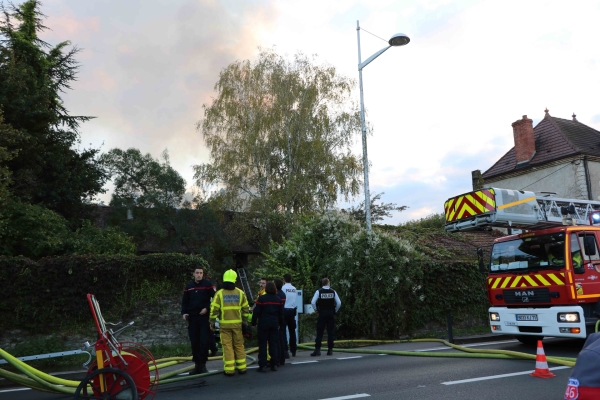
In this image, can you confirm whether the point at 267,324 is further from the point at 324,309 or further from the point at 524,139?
the point at 524,139

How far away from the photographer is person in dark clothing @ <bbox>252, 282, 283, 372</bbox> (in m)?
9.61

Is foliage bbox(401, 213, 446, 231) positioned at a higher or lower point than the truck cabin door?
higher

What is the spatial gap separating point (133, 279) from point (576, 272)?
11.3 meters

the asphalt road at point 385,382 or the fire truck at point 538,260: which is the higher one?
the fire truck at point 538,260

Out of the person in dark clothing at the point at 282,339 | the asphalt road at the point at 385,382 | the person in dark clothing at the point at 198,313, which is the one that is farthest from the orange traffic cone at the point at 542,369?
the person in dark clothing at the point at 198,313

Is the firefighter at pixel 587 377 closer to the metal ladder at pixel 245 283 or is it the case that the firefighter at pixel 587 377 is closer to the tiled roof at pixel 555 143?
the metal ladder at pixel 245 283

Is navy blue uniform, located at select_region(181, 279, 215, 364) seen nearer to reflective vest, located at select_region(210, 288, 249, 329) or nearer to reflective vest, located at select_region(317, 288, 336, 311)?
reflective vest, located at select_region(210, 288, 249, 329)

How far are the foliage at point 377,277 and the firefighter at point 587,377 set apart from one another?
43.1 feet

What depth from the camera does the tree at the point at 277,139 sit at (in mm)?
29750

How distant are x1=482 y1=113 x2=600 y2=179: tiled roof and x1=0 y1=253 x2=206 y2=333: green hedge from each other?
25.0 metres

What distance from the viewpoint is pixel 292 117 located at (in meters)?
30.5

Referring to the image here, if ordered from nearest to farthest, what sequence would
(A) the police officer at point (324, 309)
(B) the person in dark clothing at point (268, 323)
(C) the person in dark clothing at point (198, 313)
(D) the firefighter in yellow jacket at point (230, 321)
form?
(D) the firefighter in yellow jacket at point (230, 321) < (C) the person in dark clothing at point (198, 313) < (B) the person in dark clothing at point (268, 323) < (A) the police officer at point (324, 309)

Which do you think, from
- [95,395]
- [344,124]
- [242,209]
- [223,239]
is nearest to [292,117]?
[344,124]

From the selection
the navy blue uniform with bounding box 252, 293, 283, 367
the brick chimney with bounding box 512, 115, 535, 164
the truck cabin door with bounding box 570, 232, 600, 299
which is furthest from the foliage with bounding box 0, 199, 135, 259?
the brick chimney with bounding box 512, 115, 535, 164
